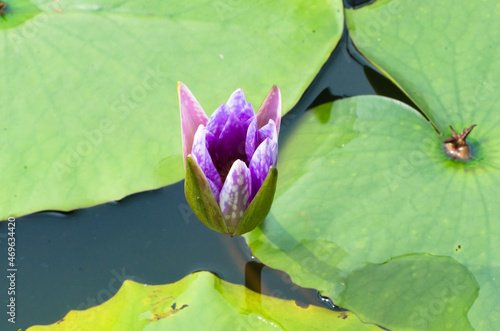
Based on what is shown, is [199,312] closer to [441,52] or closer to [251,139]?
[251,139]

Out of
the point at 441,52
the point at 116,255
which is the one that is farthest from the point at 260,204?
the point at 441,52

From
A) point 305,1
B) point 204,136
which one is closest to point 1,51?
point 204,136

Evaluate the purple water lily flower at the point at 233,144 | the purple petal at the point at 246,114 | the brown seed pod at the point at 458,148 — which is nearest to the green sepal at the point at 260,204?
the purple water lily flower at the point at 233,144

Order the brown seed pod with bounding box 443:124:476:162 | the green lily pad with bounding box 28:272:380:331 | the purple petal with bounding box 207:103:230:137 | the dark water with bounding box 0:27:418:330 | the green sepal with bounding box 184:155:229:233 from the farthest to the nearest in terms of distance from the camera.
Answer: the dark water with bounding box 0:27:418:330 → the brown seed pod with bounding box 443:124:476:162 → the green lily pad with bounding box 28:272:380:331 → the purple petal with bounding box 207:103:230:137 → the green sepal with bounding box 184:155:229:233

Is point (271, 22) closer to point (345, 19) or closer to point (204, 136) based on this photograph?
point (345, 19)

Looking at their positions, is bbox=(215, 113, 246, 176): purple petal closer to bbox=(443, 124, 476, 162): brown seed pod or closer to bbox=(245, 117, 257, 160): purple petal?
bbox=(245, 117, 257, 160): purple petal

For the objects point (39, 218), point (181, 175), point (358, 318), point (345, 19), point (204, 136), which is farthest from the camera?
point (345, 19)

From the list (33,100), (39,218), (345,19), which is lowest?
(39,218)

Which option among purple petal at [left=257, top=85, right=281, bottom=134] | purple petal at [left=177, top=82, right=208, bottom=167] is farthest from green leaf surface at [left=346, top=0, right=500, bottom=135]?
purple petal at [left=177, top=82, right=208, bottom=167]
